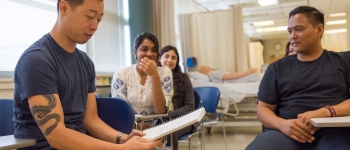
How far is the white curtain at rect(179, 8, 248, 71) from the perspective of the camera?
5.40 m

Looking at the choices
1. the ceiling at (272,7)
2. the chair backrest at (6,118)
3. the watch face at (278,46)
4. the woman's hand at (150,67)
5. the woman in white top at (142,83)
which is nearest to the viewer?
the chair backrest at (6,118)

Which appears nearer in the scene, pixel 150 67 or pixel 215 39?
pixel 150 67

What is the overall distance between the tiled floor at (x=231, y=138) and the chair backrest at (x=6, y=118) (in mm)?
2744

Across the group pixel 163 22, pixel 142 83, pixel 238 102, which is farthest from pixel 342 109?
pixel 163 22

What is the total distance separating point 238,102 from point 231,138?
590 millimetres

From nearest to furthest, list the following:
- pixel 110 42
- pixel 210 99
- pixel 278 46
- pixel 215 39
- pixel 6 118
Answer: pixel 6 118 < pixel 210 99 < pixel 110 42 < pixel 215 39 < pixel 278 46

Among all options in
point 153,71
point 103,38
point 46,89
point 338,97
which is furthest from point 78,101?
point 103,38

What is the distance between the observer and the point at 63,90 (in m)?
1.20

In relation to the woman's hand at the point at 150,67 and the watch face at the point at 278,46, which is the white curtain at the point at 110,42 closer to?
the woman's hand at the point at 150,67

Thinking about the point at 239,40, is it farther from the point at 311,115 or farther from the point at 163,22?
the point at 311,115

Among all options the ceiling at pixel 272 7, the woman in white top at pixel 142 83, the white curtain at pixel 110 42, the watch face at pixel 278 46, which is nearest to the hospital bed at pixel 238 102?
the white curtain at pixel 110 42

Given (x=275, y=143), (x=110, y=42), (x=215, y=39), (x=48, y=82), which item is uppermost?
(x=215, y=39)

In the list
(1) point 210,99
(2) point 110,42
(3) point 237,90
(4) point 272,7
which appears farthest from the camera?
(4) point 272,7

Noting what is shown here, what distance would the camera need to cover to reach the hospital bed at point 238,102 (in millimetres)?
4672
